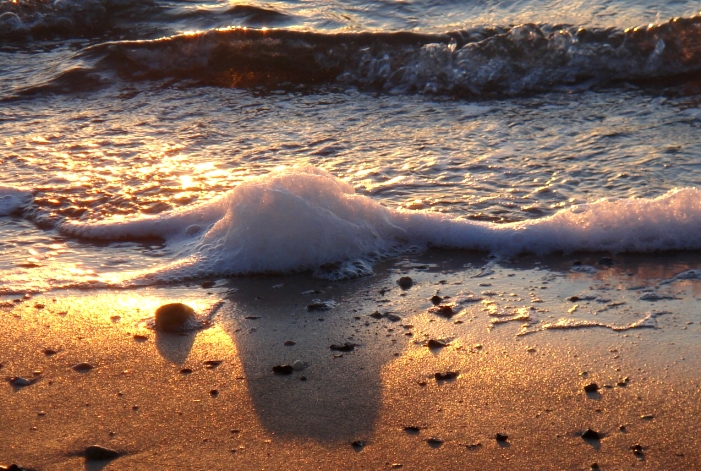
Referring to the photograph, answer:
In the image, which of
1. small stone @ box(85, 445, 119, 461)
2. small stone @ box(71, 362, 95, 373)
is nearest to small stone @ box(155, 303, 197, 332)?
small stone @ box(71, 362, 95, 373)

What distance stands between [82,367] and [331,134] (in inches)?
129

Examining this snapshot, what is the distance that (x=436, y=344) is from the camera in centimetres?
273

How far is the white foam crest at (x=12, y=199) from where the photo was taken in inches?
168

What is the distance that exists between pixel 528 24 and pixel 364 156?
3207 mm

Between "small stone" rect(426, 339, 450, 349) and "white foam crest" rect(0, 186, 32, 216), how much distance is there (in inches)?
101

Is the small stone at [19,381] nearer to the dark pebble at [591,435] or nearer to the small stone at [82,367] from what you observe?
the small stone at [82,367]

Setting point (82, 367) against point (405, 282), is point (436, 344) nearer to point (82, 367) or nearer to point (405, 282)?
point (405, 282)

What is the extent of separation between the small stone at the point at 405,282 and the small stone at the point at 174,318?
846mm

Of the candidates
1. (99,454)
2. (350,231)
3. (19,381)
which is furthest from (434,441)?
(350,231)

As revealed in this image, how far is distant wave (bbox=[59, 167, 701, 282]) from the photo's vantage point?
3.54m

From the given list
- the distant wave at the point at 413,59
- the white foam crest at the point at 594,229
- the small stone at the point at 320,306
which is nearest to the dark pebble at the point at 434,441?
the small stone at the point at 320,306

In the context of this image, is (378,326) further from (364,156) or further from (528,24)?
(528,24)

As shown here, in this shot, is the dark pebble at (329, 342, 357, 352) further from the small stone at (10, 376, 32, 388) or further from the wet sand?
the small stone at (10, 376, 32, 388)

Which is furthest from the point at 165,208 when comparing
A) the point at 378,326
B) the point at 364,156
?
the point at 378,326
